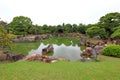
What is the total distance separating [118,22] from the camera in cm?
3475

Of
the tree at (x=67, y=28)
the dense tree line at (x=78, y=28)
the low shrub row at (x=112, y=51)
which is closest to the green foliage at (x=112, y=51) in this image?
the low shrub row at (x=112, y=51)

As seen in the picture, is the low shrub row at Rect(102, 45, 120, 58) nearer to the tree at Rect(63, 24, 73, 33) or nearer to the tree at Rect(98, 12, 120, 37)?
the tree at Rect(98, 12, 120, 37)

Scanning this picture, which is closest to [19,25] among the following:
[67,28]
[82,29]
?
[67,28]

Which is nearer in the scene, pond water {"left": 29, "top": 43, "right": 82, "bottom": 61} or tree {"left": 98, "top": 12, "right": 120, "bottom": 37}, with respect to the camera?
pond water {"left": 29, "top": 43, "right": 82, "bottom": 61}

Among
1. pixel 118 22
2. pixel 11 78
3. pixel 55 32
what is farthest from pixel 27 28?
pixel 11 78

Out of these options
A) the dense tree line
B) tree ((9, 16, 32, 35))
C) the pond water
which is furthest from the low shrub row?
tree ((9, 16, 32, 35))

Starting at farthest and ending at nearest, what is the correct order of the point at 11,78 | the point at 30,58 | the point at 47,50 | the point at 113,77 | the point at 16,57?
the point at 47,50
the point at 16,57
the point at 30,58
the point at 113,77
the point at 11,78

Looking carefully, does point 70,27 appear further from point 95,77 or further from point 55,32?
point 95,77

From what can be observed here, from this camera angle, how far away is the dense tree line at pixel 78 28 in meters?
34.6

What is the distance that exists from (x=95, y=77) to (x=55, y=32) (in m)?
58.9

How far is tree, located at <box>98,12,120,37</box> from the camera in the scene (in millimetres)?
34691

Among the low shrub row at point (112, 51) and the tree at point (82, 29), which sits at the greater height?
the tree at point (82, 29)

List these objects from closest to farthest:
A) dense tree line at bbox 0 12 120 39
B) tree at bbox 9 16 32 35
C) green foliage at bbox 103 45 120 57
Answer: green foliage at bbox 103 45 120 57 < dense tree line at bbox 0 12 120 39 < tree at bbox 9 16 32 35

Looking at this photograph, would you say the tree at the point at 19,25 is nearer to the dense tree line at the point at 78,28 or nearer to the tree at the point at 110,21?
the dense tree line at the point at 78,28
